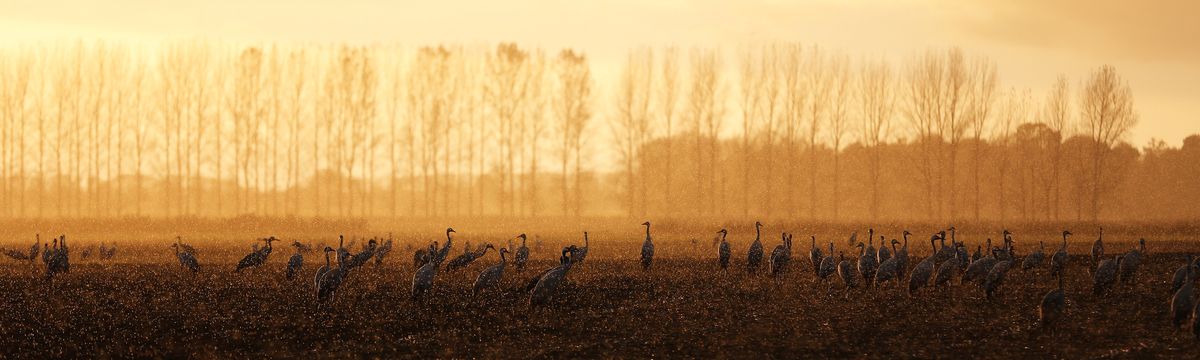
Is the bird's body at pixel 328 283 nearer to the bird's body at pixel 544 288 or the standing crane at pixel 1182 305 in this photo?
the bird's body at pixel 544 288

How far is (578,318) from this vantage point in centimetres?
1920

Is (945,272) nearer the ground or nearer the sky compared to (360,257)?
nearer the ground

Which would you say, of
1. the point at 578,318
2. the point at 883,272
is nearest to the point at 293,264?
the point at 578,318

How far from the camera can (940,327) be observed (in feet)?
58.2

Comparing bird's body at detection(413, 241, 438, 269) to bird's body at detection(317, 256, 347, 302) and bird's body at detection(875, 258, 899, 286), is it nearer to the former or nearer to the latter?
bird's body at detection(317, 256, 347, 302)

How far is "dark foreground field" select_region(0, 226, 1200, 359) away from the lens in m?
16.2

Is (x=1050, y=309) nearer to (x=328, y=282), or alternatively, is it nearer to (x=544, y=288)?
(x=544, y=288)

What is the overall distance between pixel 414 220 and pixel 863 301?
5157 cm

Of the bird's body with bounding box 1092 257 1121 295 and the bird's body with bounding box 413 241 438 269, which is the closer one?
the bird's body with bounding box 1092 257 1121 295

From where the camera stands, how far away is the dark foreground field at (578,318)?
16.2 m

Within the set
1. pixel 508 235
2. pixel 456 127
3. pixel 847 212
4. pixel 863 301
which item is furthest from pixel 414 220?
pixel 863 301

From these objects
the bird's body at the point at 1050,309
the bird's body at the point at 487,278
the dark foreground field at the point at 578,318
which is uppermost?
the bird's body at the point at 487,278

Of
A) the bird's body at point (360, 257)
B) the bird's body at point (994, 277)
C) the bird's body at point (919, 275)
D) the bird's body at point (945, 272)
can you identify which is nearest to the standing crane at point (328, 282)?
the bird's body at point (360, 257)

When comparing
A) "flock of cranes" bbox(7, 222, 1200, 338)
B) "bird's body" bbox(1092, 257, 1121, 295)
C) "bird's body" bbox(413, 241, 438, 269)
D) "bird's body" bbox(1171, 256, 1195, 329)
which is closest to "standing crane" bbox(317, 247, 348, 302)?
"flock of cranes" bbox(7, 222, 1200, 338)
